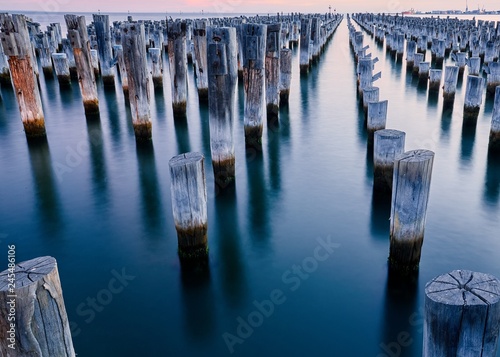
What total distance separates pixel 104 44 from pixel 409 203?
12836 millimetres

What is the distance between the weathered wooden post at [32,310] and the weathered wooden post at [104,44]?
12.7 meters

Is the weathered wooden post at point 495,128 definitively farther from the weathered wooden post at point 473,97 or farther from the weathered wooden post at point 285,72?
the weathered wooden post at point 285,72

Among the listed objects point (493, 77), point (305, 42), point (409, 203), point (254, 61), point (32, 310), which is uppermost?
point (305, 42)

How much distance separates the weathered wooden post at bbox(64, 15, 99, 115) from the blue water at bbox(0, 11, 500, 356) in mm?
1042

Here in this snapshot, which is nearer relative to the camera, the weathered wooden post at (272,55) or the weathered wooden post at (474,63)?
the weathered wooden post at (272,55)

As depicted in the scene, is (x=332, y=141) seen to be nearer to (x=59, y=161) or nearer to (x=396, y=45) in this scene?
(x=59, y=161)

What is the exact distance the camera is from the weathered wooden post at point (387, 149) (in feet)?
20.2

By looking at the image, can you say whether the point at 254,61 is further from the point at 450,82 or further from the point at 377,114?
the point at 450,82

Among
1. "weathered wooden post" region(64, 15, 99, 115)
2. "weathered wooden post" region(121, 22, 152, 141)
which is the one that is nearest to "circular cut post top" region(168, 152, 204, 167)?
"weathered wooden post" region(121, 22, 152, 141)

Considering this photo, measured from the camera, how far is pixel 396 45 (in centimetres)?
2456

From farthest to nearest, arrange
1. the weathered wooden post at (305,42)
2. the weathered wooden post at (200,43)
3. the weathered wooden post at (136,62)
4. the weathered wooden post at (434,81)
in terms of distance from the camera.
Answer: the weathered wooden post at (305,42) < the weathered wooden post at (434,81) < the weathered wooden post at (200,43) < the weathered wooden post at (136,62)

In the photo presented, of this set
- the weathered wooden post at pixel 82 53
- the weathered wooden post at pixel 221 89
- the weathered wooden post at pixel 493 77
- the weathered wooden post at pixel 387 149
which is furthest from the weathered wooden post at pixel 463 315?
the weathered wooden post at pixel 493 77

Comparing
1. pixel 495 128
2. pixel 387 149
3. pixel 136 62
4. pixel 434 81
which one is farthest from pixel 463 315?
pixel 434 81

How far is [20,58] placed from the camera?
8727mm
